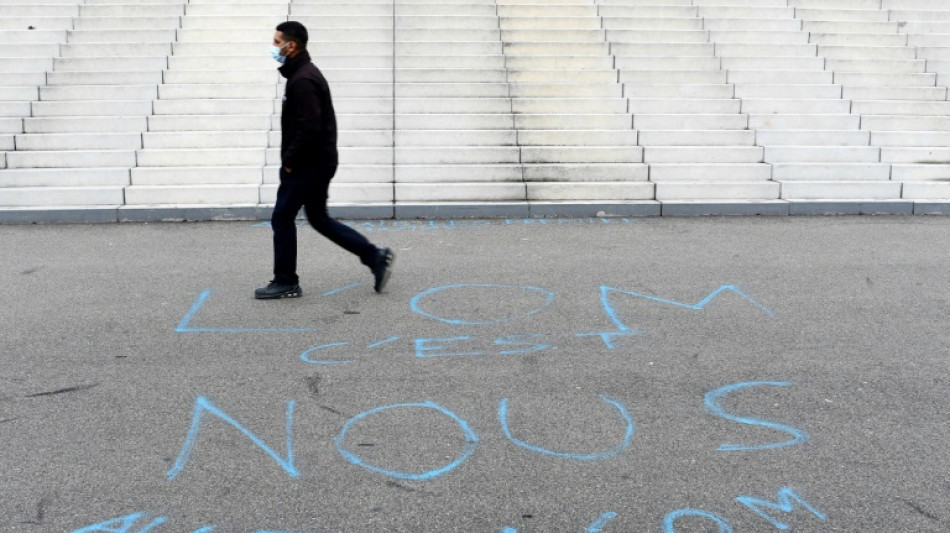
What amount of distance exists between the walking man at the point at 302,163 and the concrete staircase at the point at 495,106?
2.87 meters

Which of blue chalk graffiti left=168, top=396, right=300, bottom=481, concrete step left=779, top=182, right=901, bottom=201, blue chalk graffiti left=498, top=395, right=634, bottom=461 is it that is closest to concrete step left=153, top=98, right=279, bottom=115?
concrete step left=779, top=182, right=901, bottom=201

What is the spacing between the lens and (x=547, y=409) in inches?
163

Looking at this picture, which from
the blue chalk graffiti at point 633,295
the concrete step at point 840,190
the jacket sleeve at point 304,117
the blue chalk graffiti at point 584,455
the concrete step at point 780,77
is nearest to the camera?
the blue chalk graffiti at point 584,455

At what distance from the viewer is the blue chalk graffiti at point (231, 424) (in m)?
3.56

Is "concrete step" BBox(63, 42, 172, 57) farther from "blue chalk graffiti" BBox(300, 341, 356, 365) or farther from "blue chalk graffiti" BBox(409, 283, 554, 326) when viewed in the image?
"blue chalk graffiti" BBox(300, 341, 356, 365)

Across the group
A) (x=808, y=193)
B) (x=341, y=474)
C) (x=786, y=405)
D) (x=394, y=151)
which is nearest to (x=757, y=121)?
(x=808, y=193)

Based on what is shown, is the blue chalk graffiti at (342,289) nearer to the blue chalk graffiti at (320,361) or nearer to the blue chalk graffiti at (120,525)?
the blue chalk graffiti at (320,361)

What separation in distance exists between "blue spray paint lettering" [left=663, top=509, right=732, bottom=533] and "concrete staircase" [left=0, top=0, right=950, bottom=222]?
19.5ft

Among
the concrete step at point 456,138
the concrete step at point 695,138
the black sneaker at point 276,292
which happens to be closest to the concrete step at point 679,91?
the concrete step at point 695,138

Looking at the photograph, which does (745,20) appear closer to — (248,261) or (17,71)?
(248,261)

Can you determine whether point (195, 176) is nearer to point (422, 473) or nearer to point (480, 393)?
point (480, 393)

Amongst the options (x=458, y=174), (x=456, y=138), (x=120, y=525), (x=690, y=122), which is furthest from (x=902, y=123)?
(x=120, y=525)

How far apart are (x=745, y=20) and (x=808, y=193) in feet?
13.3

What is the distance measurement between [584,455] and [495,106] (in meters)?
7.52
